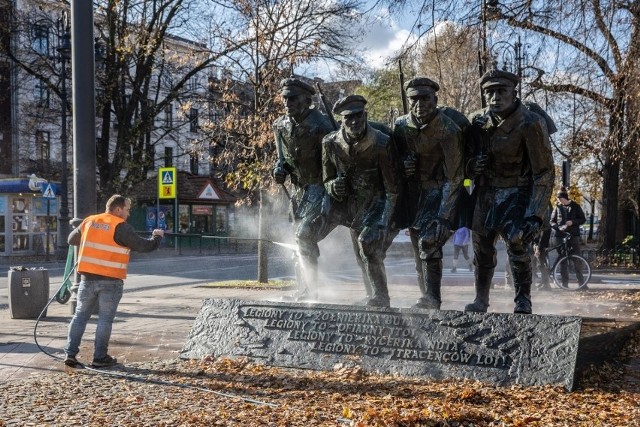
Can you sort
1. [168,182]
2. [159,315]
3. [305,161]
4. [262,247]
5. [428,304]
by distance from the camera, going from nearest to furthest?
[428,304]
[305,161]
[159,315]
[262,247]
[168,182]

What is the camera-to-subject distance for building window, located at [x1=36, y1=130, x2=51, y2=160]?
3812 cm

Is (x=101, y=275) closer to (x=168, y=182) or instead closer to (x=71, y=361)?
(x=71, y=361)

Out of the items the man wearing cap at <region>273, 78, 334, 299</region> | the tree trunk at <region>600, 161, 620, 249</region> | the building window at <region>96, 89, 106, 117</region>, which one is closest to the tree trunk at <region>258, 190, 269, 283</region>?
the man wearing cap at <region>273, 78, 334, 299</region>

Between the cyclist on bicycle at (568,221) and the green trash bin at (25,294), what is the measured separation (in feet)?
31.0

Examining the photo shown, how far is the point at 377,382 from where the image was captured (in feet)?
19.9

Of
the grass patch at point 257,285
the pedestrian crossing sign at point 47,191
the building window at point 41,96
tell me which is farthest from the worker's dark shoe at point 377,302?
the building window at point 41,96

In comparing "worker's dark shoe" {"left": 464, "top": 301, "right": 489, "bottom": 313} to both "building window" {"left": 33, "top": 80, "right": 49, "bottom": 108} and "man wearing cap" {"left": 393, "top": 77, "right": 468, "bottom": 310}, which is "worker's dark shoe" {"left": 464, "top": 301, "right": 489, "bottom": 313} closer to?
"man wearing cap" {"left": 393, "top": 77, "right": 468, "bottom": 310}

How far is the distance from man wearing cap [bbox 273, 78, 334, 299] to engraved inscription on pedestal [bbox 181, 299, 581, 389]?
70cm

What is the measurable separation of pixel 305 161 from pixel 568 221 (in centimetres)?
840

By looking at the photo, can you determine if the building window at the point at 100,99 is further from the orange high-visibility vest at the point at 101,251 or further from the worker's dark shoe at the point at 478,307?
the worker's dark shoe at the point at 478,307

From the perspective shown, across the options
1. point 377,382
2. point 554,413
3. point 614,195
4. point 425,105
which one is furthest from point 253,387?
point 614,195

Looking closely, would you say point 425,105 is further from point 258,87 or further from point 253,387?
point 258,87

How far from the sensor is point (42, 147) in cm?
3847

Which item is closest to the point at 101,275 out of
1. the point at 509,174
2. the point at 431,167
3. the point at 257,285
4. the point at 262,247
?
the point at 431,167
